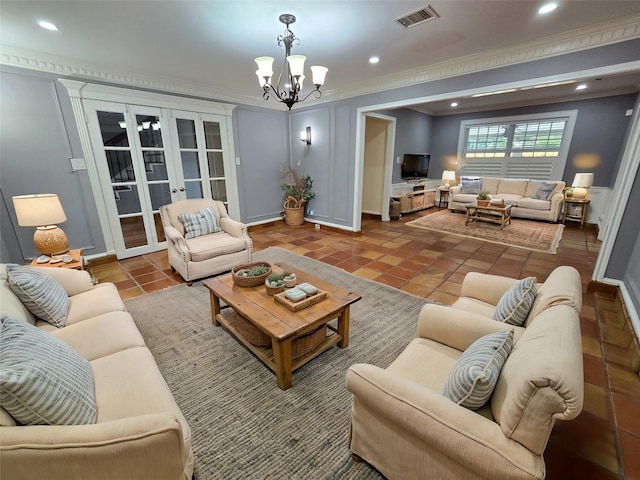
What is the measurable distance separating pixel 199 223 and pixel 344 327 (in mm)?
2365

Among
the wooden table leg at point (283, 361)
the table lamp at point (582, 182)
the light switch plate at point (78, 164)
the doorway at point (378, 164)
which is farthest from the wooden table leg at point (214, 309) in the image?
the table lamp at point (582, 182)

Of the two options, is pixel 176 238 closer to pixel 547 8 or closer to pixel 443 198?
pixel 547 8

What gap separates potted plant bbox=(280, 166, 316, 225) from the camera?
18.3 ft

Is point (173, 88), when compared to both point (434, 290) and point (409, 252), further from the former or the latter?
point (434, 290)

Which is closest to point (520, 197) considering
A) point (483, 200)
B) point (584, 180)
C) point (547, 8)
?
point (584, 180)

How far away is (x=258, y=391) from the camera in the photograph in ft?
5.52

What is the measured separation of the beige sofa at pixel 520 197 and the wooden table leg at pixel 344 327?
586 cm

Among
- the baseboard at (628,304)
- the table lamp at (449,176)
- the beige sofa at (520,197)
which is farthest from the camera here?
the table lamp at (449,176)

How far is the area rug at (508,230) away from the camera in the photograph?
4.47 m

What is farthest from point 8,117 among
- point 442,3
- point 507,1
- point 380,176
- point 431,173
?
point 431,173

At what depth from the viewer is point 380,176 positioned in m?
6.20

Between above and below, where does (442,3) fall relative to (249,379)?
above

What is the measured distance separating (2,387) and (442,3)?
3.25 meters

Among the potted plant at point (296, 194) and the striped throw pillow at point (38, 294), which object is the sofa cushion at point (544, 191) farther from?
the striped throw pillow at point (38, 294)
